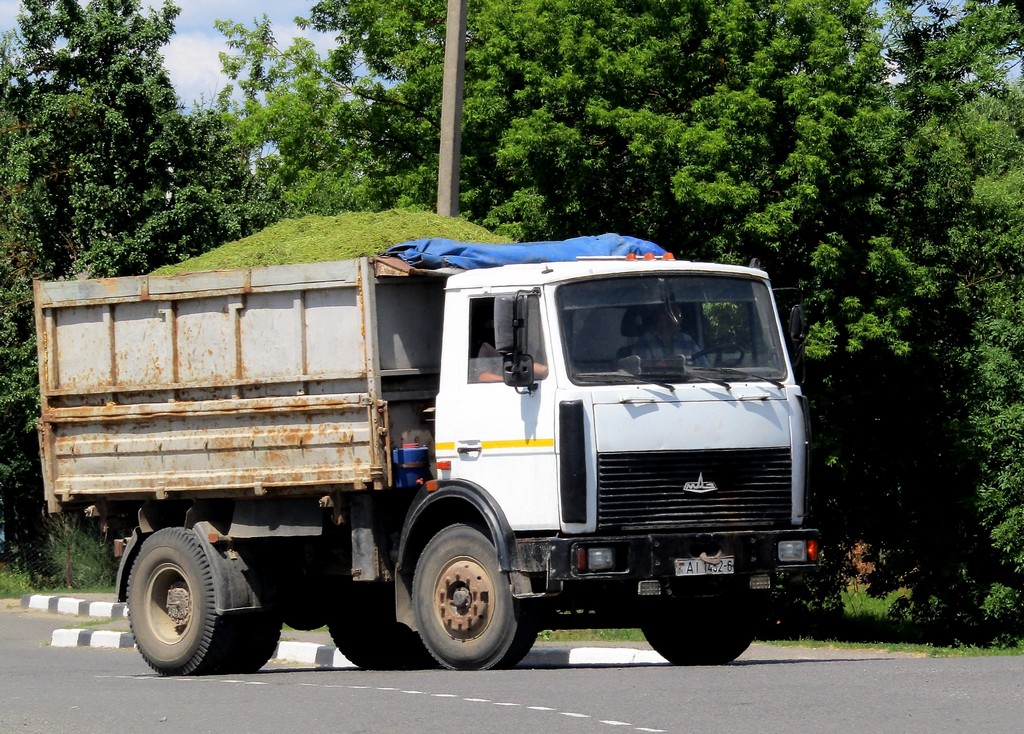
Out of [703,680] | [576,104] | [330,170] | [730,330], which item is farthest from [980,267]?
[703,680]

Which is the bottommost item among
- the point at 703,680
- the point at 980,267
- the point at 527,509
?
the point at 703,680

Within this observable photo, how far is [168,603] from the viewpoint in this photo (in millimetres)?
13578

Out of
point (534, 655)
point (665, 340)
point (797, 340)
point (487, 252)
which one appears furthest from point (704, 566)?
point (534, 655)

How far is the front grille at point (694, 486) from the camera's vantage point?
438 inches

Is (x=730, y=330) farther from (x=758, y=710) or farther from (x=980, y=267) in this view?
(x=980, y=267)

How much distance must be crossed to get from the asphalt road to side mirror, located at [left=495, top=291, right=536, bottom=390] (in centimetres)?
195

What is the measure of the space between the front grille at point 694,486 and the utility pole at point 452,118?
735cm

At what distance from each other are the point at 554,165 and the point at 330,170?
729cm

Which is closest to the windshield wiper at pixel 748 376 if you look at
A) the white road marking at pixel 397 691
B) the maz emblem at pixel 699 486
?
the maz emblem at pixel 699 486

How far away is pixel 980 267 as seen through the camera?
94.5 feet

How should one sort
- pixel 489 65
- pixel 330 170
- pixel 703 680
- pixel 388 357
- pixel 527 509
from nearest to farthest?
pixel 703 680, pixel 527 509, pixel 388 357, pixel 489 65, pixel 330 170

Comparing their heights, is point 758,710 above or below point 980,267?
below

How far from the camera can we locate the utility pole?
1841 centimetres

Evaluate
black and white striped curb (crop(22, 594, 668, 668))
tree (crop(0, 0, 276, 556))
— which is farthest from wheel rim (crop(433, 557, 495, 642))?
tree (crop(0, 0, 276, 556))
